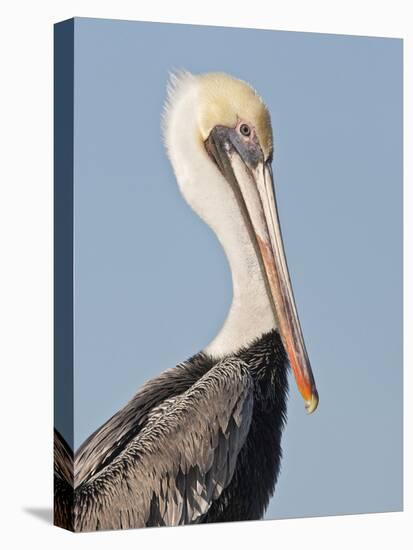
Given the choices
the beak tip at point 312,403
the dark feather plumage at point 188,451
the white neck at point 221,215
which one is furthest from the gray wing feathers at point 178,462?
the beak tip at point 312,403

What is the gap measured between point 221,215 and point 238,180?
0.74ft

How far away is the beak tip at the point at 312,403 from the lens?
32.3 feet

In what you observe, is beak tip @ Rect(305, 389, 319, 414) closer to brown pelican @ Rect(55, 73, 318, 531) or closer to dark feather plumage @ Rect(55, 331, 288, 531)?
brown pelican @ Rect(55, 73, 318, 531)

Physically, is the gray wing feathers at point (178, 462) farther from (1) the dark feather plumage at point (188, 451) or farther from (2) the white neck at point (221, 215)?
(2) the white neck at point (221, 215)

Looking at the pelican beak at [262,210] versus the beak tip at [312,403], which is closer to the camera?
the pelican beak at [262,210]

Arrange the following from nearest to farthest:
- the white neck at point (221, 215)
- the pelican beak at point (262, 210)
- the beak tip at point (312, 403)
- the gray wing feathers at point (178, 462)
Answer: the gray wing feathers at point (178, 462)
the white neck at point (221, 215)
the pelican beak at point (262, 210)
the beak tip at point (312, 403)

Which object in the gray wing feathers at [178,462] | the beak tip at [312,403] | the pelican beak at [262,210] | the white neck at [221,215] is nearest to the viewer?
the gray wing feathers at [178,462]

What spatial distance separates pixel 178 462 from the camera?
939cm

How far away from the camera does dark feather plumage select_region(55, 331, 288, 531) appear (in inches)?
363

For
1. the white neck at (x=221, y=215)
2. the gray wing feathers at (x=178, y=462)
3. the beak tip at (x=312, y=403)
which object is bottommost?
the gray wing feathers at (x=178, y=462)

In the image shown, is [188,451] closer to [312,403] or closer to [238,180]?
[312,403]

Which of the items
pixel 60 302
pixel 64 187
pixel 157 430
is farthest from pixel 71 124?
pixel 157 430

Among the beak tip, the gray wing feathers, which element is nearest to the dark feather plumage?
the gray wing feathers

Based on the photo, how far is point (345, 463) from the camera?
32.8 ft
